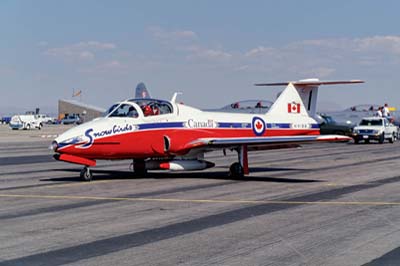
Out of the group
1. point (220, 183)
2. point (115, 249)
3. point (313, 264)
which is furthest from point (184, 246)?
point (220, 183)

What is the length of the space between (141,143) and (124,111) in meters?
1.08

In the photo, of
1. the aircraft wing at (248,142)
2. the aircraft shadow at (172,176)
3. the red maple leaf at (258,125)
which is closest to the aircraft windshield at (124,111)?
the aircraft wing at (248,142)

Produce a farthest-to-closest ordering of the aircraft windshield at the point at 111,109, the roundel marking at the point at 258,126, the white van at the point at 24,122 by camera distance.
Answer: the white van at the point at 24,122
the roundel marking at the point at 258,126
the aircraft windshield at the point at 111,109

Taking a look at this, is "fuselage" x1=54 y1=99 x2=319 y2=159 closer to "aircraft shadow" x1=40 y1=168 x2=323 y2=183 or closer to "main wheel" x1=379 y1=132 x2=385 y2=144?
"aircraft shadow" x1=40 y1=168 x2=323 y2=183

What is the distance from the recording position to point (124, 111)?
19219 mm

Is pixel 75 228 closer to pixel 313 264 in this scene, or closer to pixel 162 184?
pixel 313 264

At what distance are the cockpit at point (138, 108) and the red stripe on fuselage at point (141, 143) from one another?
0.58m

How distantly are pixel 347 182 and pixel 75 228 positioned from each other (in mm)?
10144

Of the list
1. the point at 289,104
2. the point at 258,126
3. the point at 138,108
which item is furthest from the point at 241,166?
the point at 289,104

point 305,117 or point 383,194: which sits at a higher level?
point 305,117

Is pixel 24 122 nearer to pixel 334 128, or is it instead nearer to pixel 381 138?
pixel 334 128

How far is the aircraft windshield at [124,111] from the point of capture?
62.8 ft

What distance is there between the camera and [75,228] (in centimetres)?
1094

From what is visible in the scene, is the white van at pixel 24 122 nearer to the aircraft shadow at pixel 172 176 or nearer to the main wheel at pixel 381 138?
the main wheel at pixel 381 138
